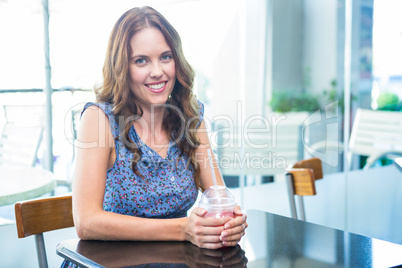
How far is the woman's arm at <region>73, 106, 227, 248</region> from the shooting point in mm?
1173

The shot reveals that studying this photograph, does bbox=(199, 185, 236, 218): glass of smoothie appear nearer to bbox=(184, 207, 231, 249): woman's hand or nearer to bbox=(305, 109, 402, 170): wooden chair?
bbox=(184, 207, 231, 249): woman's hand

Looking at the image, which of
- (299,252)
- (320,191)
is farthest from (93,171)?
(320,191)

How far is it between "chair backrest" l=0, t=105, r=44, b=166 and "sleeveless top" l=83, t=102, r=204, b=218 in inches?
51.0

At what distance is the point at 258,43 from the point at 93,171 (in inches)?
86.0

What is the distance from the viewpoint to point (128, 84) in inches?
62.8

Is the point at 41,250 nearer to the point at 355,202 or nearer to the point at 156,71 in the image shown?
the point at 156,71

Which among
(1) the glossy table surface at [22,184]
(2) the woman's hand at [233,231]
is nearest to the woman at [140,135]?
(2) the woman's hand at [233,231]

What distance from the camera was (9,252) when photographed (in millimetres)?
2809

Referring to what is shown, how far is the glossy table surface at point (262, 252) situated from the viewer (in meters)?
1.01

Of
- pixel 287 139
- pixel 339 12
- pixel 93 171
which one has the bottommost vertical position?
pixel 287 139

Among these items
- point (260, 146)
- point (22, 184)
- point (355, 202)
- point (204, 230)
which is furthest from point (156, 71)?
point (355, 202)

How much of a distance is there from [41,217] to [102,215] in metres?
0.21

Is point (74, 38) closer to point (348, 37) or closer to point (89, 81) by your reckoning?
point (89, 81)

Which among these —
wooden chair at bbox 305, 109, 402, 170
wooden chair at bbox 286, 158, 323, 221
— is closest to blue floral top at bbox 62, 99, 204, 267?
wooden chair at bbox 286, 158, 323, 221
